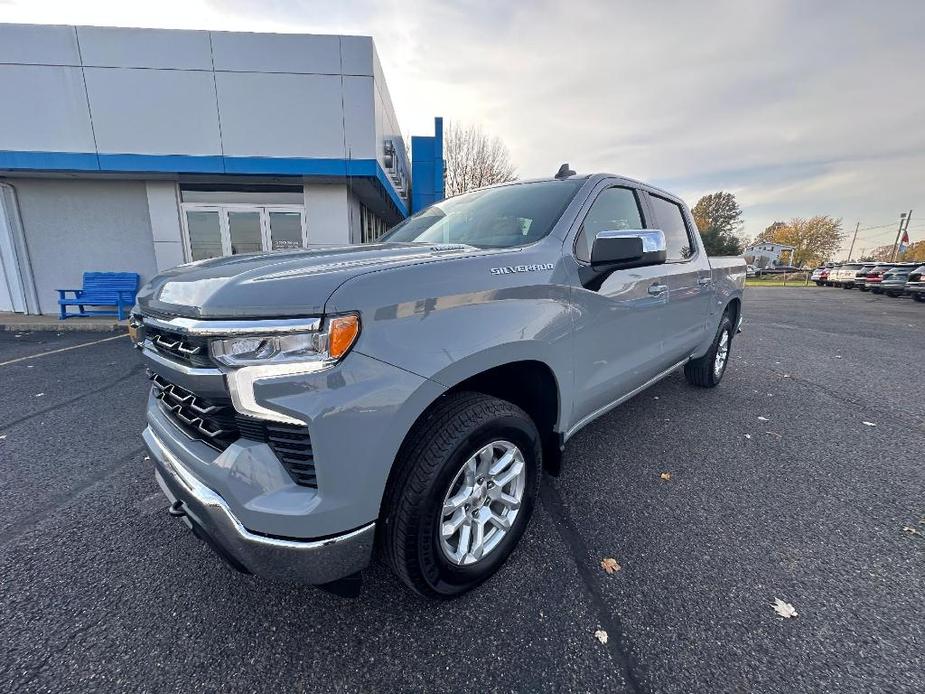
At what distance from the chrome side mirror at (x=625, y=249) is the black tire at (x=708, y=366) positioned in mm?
2708

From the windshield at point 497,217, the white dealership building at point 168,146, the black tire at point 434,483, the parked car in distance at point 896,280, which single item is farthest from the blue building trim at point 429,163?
the parked car in distance at point 896,280

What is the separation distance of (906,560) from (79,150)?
1323 centimetres

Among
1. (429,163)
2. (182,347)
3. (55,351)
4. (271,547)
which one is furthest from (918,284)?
(55,351)

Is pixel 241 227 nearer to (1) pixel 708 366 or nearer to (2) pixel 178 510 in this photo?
(2) pixel 178 510

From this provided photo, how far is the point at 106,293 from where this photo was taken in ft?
30.7

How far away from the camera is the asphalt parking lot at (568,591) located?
1532 millimetres

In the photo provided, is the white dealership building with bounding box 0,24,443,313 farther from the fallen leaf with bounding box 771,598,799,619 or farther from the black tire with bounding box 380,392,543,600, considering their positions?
the fallen leaf with bounding box 771,598,799,619

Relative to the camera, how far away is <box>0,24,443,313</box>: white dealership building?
8.51 metres

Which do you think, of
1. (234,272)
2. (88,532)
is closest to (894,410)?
(234,272)

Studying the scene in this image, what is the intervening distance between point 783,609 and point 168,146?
1168 centimetres

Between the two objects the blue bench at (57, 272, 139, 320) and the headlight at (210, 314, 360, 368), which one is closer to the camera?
the headlight at (210, 314, 360, 368)

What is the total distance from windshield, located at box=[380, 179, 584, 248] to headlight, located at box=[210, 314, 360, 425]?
1.11 metres

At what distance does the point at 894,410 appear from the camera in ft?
13.7

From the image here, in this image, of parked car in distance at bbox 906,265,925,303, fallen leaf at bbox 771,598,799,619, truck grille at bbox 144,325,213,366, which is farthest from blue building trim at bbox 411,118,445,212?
parked car in distance at bbox 906,265,925,303
